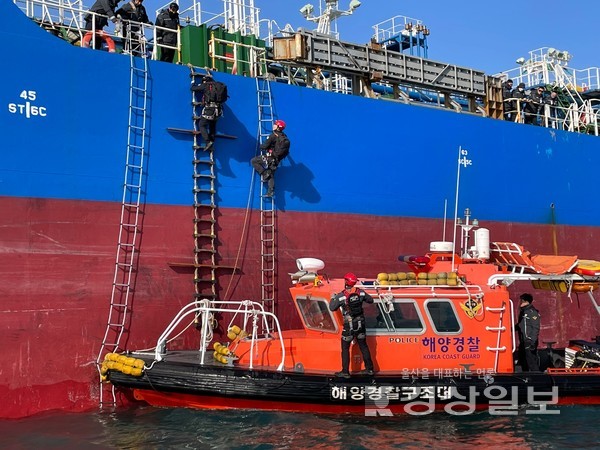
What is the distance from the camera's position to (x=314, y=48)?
41.0 ft

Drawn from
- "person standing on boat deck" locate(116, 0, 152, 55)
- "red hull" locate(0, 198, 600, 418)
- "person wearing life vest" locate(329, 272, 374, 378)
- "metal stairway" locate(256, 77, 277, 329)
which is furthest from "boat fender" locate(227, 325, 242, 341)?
"person standing on boat deck" locate(116, 0, 152, 55)

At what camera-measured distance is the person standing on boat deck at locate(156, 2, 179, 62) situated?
1121cm

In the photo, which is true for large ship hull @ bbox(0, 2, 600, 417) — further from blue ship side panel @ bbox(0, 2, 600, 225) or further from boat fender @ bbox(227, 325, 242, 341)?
boat fender @ bbox(227, 325, 242, 341)

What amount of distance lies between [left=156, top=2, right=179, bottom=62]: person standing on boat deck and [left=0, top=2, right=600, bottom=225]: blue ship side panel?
1.13 meters

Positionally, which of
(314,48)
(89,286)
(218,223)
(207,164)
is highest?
(314,48)

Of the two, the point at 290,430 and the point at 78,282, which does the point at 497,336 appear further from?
the point at 78,282

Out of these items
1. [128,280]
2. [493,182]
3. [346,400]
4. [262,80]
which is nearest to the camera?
[346,400]

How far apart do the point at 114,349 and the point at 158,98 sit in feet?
13.0

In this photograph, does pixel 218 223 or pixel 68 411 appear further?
pixel 218 223

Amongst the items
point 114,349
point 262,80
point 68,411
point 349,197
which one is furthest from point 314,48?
point 68,411

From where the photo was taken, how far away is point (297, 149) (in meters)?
11.4

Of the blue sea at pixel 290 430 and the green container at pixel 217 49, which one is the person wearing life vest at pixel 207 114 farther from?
the blue sea at pixel 290 430

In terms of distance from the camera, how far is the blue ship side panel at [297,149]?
9.12 meters

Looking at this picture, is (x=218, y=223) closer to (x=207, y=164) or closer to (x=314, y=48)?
(x=207, y=164)
